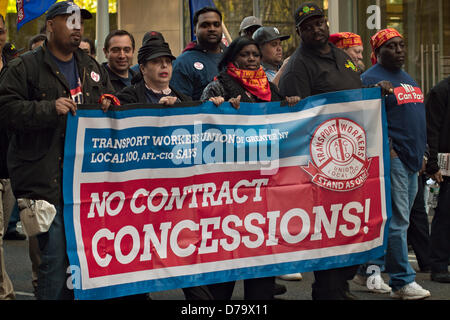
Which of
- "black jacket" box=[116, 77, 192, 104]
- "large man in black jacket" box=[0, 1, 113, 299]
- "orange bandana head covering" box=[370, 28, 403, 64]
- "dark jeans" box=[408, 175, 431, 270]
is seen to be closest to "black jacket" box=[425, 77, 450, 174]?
"dark jeans" box=[408, 175, 431, 270]

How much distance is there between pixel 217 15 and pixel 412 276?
2586mm

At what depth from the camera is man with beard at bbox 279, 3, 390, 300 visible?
6004 mm

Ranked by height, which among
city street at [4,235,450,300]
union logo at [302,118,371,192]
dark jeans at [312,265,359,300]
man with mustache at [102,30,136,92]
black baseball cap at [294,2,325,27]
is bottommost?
city street at [4,235,450,300]

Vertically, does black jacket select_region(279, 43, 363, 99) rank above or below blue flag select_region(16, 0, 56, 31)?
below

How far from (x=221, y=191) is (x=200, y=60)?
1.69 m

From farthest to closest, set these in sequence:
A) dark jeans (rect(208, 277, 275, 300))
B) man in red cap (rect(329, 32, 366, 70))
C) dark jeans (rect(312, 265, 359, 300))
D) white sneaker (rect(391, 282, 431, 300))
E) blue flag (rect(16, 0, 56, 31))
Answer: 1. blue flag (rect(16, 0, 56, 31))
2. man in red cap (rect(329, 32, 366, 70))
3. white sneaker (rect(391, 282, 431, 300))
4. dark jeans (rect(312, 265, 359, 300))
5. dark jeans (rect(208, 277, 275, 300))

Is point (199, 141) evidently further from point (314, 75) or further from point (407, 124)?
point (407, 124)

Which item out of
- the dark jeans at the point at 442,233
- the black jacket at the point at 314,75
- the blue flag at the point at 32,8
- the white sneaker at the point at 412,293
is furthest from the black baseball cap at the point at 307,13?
the blue flag at the point at 32,8

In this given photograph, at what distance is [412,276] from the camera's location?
6535 mm

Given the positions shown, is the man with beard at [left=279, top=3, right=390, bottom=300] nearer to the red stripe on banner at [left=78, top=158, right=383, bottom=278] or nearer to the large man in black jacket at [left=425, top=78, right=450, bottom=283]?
the red stripe on banner at [left=78, top=158, right=383, bottom=278]

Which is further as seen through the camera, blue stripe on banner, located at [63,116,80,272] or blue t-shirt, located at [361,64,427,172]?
blue t-shirt, located at [361,64,427,172]

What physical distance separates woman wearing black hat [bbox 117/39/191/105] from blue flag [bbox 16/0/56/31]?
378 cm

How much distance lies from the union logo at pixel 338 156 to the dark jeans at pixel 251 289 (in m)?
0.77
